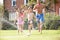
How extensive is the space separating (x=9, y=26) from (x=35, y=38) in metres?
0.26

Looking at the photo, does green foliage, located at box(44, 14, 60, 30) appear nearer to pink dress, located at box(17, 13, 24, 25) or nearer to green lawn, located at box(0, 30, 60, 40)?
green lawn, located at box(0, 30, 60, 40)

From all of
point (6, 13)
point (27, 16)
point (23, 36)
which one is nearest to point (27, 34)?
point (23, 36)

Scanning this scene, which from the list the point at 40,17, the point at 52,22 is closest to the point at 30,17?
the point at 40,17

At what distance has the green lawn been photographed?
157 cm

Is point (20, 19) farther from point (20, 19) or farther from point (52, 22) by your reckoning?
point (52, 22)

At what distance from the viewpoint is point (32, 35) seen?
1586 mm

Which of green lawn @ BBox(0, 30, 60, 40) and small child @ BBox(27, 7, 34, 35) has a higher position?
small child @ BBox(27, 7, 34, 35)

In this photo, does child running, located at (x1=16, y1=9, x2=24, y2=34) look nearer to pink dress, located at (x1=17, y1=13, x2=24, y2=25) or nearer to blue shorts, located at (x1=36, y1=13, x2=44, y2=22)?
pink dress, located at (x1=17, y1=13, x2=24, y2=25)

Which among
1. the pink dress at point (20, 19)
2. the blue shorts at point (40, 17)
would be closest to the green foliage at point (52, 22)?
the blue shorts at point (40, 17)

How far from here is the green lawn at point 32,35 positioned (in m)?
1.57

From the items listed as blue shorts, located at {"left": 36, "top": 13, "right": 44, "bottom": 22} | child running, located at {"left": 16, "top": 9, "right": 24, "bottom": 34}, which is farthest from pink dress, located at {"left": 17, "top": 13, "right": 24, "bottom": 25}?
blue shorts, located at {"left": 36, "top": 13, "right": 44, "bottom": 22}

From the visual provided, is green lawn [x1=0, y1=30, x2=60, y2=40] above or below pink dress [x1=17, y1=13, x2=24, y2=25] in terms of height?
below

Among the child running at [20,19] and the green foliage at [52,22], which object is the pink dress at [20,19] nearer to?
the child running at [20,19]

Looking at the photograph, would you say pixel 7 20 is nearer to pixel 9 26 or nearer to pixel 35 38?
pixel 9 26
